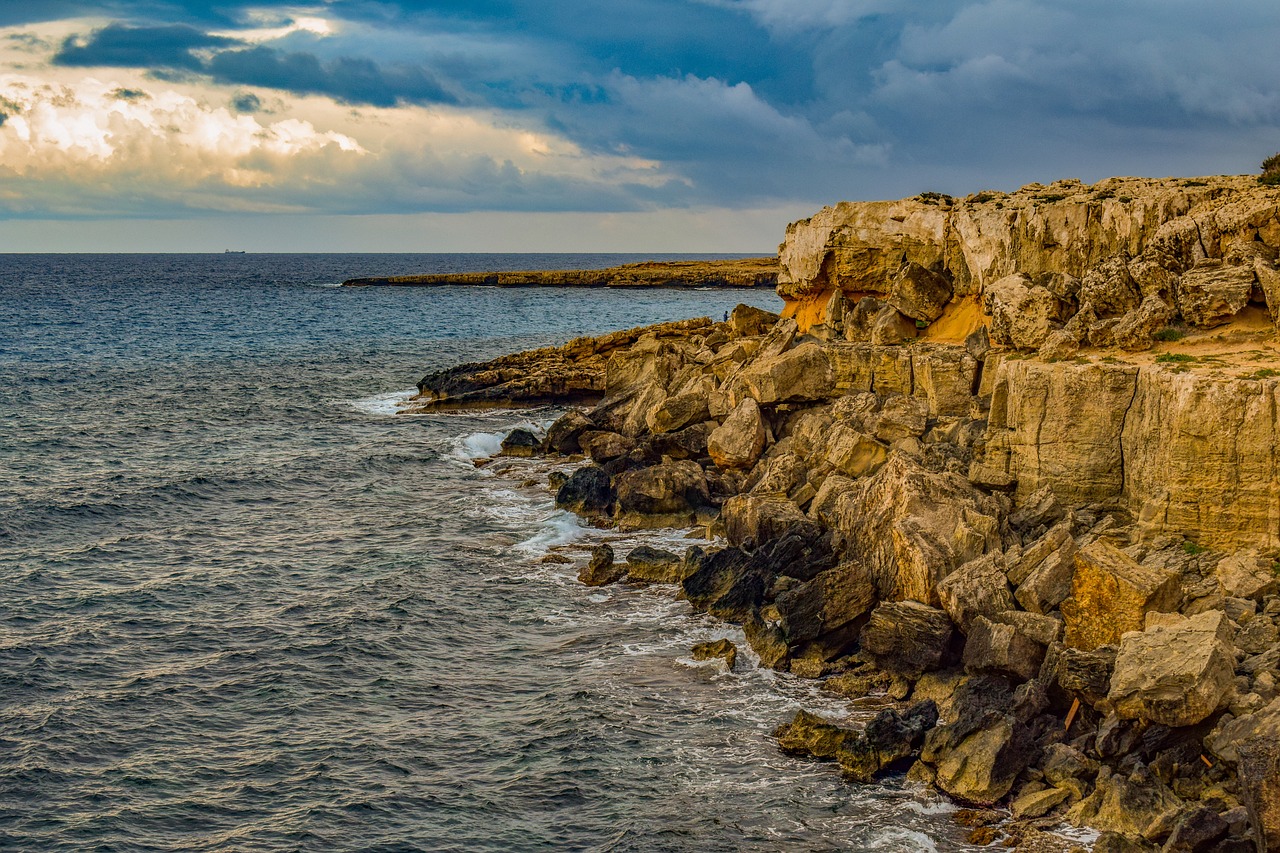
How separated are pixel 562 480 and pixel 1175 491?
24761mm

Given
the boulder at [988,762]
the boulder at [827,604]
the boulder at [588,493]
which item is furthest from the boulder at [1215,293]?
the boulder at [588,493]

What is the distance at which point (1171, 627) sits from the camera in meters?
20.0

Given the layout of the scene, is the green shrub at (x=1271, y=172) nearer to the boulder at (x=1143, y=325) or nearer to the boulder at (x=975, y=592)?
the boulder at (x=1143, y=325)

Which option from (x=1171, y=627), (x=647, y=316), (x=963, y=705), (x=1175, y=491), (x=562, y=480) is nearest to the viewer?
(x=1171, y=627)

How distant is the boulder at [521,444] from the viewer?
169 feet

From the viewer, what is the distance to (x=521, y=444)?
170 ft

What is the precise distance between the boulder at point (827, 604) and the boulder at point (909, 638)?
1172 mm

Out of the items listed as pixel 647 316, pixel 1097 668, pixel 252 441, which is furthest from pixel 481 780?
pixel 647 316

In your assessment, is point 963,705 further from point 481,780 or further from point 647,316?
point 647,316

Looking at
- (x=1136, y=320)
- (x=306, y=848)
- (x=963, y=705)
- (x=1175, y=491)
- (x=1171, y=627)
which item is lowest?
(x=306, y=848)

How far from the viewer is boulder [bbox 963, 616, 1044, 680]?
73.2 ft

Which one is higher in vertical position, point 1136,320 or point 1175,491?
point 1136,320

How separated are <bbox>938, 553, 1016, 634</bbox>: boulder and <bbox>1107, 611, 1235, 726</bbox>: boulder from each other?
4033 mm

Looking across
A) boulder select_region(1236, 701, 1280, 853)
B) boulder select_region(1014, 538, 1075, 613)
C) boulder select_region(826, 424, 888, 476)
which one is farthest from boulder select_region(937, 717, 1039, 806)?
boulder select_region(826, 424, 888, 476)
